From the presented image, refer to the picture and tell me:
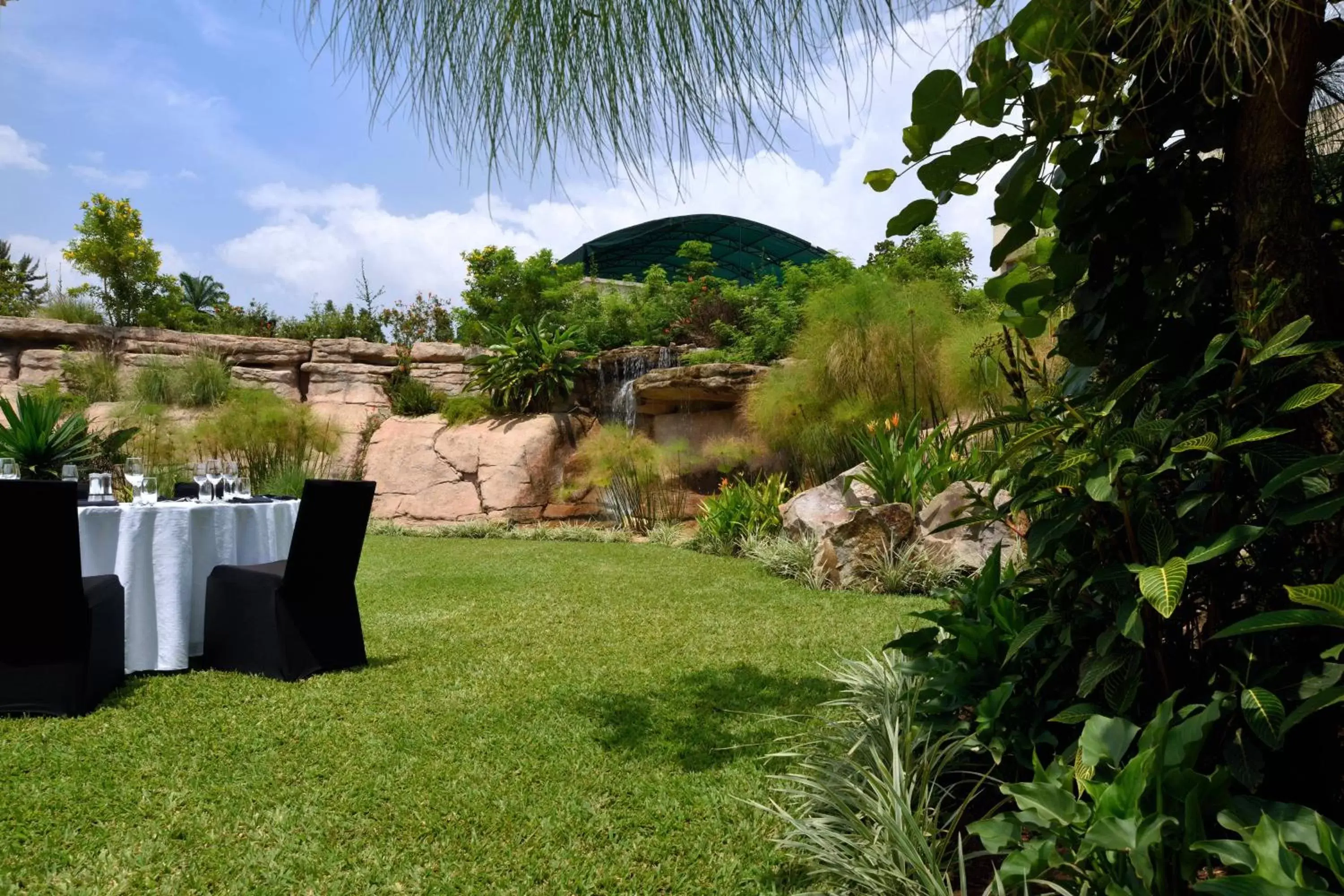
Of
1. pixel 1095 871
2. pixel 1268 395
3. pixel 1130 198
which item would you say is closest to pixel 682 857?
pixel 1095 871

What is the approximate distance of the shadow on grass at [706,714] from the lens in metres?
2.71

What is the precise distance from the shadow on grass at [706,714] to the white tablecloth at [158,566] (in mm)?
1999

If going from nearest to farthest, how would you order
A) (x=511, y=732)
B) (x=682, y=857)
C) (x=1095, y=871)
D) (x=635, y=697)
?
1. (x=1095, y=871)
2. (x=682, y=857)
3. (x=511, y=732)
4. (x=635, y=697)

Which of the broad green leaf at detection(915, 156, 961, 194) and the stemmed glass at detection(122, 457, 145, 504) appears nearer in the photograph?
the broad green leaf at detection(915, 156, 961, 194)

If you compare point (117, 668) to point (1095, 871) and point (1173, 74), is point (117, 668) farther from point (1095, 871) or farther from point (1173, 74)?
point (1173, 74)

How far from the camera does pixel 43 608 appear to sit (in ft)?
10.0

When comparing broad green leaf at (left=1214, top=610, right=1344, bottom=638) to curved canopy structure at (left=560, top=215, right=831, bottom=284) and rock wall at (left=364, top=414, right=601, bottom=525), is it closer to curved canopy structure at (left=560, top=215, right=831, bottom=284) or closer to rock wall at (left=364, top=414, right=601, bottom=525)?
rock wall at (left=364, top=414, right=601, bottom=525)

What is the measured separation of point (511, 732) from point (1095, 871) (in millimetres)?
2035

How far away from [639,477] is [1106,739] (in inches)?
343

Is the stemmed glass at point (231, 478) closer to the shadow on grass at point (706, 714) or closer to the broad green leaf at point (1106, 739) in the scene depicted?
the shadow on grass at point (706, 714)

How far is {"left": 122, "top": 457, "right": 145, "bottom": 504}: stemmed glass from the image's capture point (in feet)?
13.0

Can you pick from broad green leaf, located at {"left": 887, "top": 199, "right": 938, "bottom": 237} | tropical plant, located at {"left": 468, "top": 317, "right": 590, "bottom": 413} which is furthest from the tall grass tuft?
tropical plant, located at {"left": 468, "top": 317, "right": 590, "bottom": 413}

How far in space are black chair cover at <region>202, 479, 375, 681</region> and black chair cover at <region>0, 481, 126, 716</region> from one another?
0.66 meters

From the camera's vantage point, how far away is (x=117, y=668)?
3.46m
